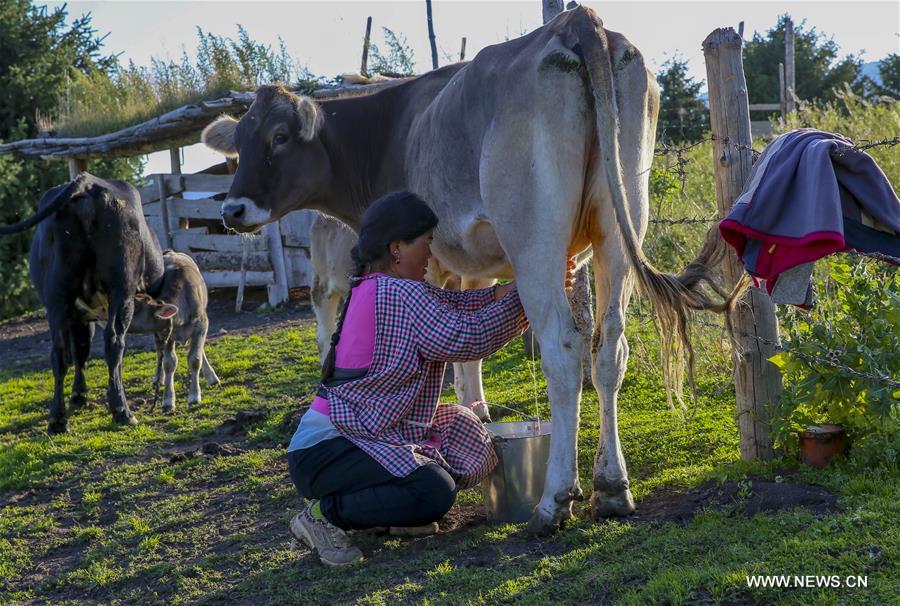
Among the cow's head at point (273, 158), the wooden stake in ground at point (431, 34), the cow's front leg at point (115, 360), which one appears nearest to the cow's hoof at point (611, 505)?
the cow's head at point (273, 158)

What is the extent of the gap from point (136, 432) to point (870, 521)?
6163 millimetres

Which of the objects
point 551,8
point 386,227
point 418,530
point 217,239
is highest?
point 551,8

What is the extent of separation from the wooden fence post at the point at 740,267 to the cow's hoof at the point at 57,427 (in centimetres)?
600

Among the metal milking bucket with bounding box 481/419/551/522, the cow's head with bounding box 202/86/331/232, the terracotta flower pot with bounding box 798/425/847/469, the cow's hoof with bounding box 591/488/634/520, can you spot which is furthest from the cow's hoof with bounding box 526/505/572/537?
the cow's head with bounding box 202/86/331/232

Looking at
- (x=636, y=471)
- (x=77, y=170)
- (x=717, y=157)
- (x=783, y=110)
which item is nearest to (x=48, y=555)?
(x=636, y=471)

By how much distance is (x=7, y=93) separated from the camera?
19453mm

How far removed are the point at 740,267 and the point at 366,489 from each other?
2155mm

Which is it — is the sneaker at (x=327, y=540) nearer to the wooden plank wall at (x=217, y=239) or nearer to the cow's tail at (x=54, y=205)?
the cow's tail at (x=54, y=205)

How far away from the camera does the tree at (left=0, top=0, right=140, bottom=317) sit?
17.0 meters

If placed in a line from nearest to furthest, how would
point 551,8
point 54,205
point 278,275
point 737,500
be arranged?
point 737,500, point 551,8, point 54,205, point 278,275

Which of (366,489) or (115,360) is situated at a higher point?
(115,360)

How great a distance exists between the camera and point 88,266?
27.7 ft

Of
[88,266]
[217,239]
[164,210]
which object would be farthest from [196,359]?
[164,210]

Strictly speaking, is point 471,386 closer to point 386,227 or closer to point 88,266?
point 386,227
